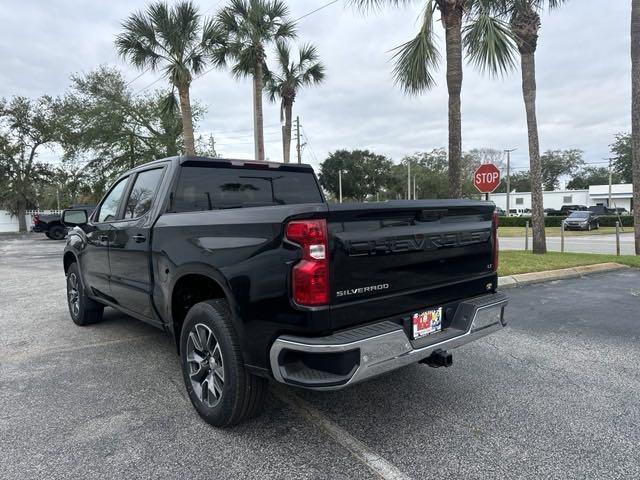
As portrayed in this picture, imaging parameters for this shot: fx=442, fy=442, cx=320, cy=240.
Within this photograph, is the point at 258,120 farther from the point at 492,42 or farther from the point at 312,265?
the point at 312,265

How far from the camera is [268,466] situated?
2.52 meters

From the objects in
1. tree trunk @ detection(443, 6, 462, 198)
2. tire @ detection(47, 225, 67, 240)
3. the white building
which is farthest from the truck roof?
the white building

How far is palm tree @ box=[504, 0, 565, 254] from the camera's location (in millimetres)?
11938

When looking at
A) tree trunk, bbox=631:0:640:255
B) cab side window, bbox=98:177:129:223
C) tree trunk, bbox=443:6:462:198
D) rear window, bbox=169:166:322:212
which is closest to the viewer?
rear window, bbox=169:166:322:212

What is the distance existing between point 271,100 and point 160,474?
19.1m

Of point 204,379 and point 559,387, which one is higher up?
point 204,379

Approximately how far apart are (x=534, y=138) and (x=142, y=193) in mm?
11342

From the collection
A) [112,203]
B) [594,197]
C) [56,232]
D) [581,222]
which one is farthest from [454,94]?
[594,197]

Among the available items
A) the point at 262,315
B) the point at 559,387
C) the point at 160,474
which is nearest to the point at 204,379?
the point at 160,474

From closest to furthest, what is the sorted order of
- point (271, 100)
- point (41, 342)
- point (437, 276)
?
point (437, 276) < point (41, 342) < point (271, 100)

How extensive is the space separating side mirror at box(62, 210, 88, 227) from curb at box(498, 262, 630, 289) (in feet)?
21.5

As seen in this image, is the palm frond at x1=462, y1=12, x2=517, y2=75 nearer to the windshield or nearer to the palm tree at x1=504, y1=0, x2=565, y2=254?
the palm tree at x1=504, y1=0, x2=565, y2=254

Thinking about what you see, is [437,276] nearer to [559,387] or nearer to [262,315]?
[262,315]

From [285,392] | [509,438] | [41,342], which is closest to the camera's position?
[509,438]
